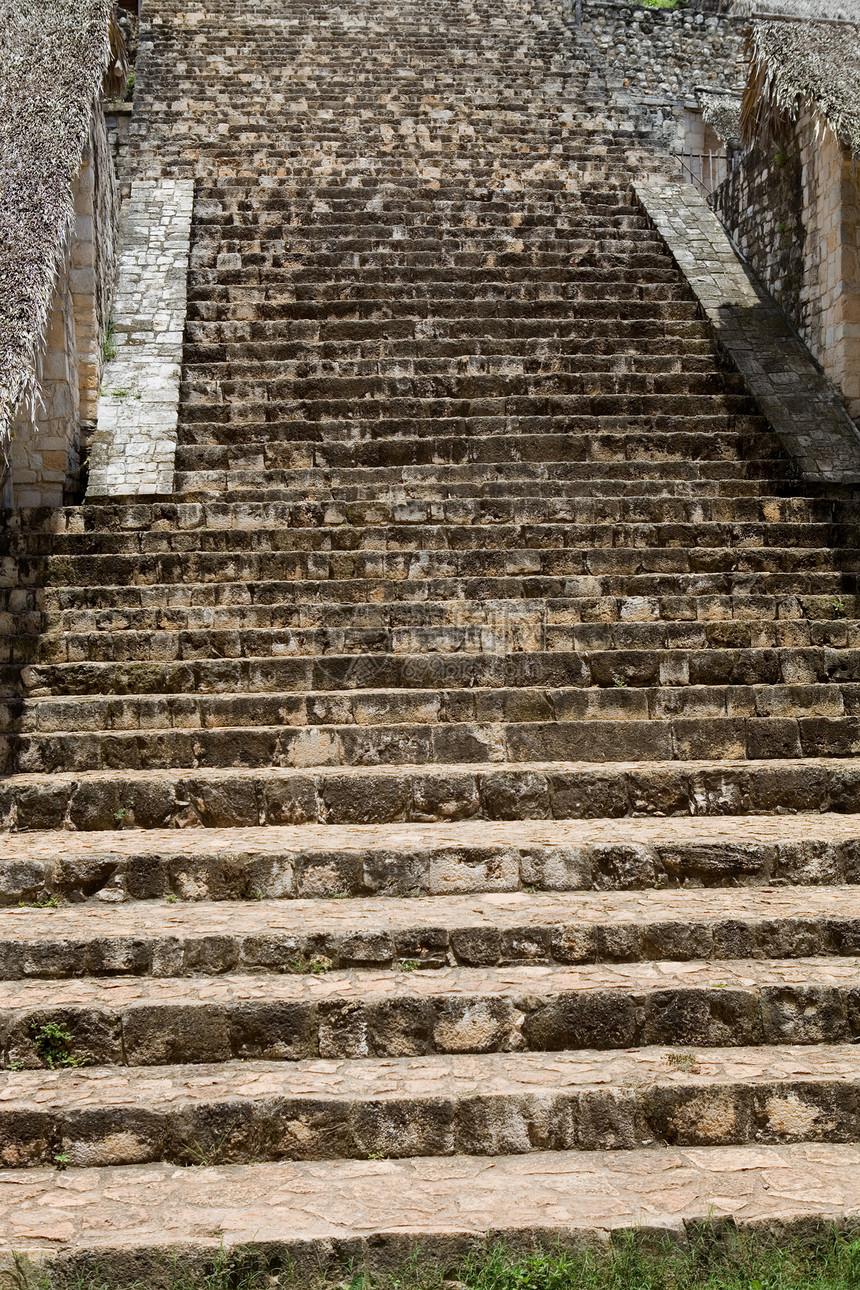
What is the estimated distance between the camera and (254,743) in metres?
5.45

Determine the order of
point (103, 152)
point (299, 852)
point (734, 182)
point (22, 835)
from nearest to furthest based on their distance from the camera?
point (299, 852) < point (22, 835) < point (103, 152) < point (734, 182)

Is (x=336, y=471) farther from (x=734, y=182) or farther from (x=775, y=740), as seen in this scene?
(x=734, y=182)

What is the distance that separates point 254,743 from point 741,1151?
293 centimetres

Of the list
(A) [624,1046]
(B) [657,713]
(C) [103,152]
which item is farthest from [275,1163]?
(C) [103,152]

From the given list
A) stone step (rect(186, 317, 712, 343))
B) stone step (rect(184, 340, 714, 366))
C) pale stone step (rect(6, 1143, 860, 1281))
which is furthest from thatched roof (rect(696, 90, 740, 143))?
pale stone step (rect(6, 1143, 860, 1281))

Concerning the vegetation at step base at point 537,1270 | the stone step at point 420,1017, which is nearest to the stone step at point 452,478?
the stone step at point 420,1017

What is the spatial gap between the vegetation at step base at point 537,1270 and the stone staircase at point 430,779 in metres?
0.04

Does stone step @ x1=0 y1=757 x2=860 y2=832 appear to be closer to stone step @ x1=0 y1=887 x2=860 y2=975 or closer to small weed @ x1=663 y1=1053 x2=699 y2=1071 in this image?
stone step @ x1=0 y1=887 x2=860 y2=975

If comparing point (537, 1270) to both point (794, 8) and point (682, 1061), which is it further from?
point (794, 8)

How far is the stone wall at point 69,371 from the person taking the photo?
24.3 feet

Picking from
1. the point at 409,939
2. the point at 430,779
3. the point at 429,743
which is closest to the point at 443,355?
the point at 429,743

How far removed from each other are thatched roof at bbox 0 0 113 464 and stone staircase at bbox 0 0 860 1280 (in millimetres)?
1460

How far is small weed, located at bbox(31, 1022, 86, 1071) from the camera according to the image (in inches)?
146

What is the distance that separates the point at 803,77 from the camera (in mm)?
8375
